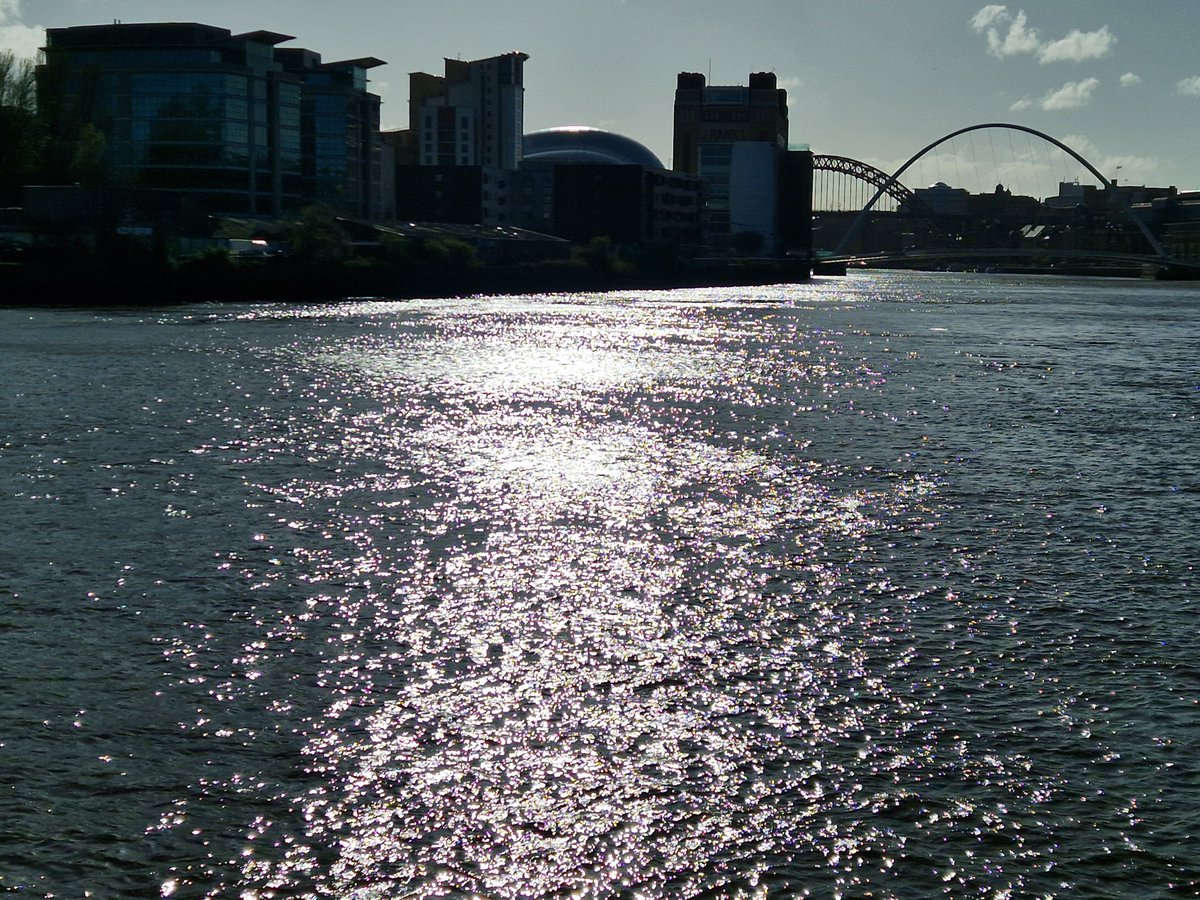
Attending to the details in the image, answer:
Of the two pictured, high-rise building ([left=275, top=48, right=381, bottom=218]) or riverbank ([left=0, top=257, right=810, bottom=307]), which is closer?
riverbank ([left=0, top=257, right=810, bottom=307])

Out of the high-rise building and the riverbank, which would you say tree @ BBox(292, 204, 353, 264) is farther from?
the high-rise building

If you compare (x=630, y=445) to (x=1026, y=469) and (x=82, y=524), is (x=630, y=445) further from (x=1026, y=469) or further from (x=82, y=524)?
(x=82, y=524)

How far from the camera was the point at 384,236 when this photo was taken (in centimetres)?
12181

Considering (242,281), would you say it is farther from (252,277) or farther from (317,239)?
(317,239)

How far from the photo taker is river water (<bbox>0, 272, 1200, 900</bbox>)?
8.54 meters

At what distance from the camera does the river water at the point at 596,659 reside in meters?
8.54

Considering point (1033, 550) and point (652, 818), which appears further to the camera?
point (1033, 550)

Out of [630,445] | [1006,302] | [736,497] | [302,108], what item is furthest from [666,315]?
[302,108]

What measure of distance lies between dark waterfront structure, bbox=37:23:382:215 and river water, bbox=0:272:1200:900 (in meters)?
106

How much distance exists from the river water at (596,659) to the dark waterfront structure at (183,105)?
10631cm

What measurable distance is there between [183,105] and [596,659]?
427 feet

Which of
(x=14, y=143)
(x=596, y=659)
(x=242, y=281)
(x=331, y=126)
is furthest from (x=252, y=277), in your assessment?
(x=596, y=659)

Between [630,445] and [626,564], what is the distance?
11896 millimetres

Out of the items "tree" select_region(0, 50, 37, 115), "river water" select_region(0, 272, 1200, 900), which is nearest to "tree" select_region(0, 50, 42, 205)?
"tree" select_region(0, 50, 37, 115)
